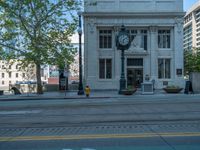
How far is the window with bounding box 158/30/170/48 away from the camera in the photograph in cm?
5015

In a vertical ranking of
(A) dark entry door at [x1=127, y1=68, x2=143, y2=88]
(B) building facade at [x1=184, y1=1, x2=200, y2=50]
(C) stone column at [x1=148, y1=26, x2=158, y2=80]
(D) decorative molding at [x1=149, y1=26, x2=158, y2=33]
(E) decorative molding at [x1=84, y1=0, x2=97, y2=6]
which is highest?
(B) building facade at [x1=184, y1=1, x2=200, y2=50]

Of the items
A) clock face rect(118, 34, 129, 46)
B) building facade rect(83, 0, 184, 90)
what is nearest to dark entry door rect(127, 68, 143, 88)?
building facade rect(83, 0, 184, 90)

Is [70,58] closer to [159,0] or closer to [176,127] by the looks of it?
[159,0]

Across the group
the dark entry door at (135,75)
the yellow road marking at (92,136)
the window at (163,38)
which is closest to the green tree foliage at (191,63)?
the window at (163,38)

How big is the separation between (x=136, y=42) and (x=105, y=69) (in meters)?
4.98

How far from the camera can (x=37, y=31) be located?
4166cm

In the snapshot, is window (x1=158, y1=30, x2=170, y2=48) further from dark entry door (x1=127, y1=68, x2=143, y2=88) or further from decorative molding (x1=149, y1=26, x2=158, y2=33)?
dark entry door (x1=127, y1=68, x2=143, y2=88)

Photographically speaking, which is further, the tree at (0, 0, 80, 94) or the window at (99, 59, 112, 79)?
the window at (99, 59, 112, 79)

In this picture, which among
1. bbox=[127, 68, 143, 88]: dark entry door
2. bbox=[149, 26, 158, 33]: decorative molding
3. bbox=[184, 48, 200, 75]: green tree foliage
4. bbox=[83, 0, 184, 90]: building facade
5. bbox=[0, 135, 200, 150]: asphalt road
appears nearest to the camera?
bbox=[0, 135, 200, 150]: asphalt road

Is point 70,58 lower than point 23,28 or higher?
lower

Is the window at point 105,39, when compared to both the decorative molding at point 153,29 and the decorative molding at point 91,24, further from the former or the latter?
the decorative molding at point 153,29

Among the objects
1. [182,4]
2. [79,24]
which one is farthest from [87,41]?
[182,4]

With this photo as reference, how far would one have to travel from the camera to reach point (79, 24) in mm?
40031

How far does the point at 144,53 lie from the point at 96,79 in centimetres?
659
